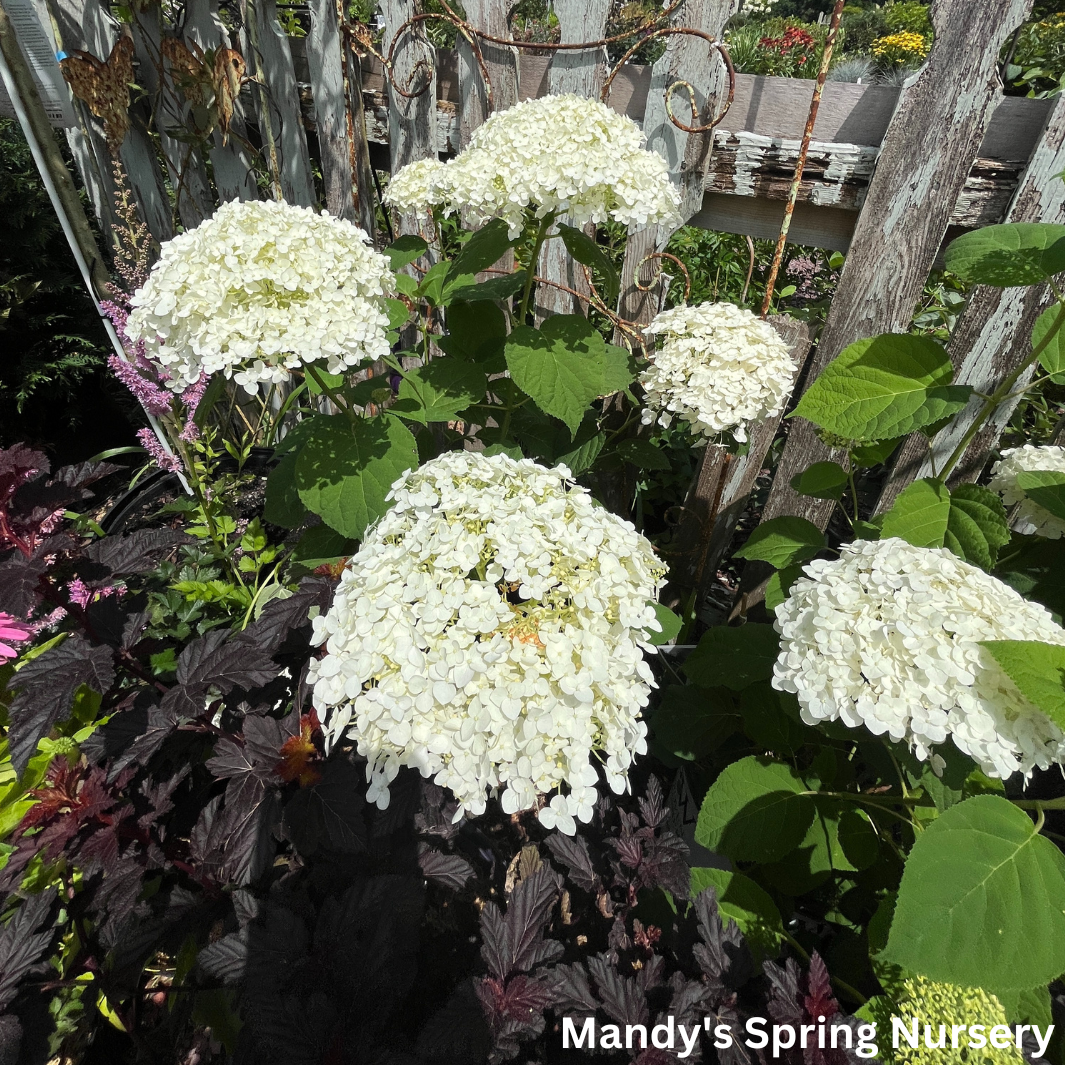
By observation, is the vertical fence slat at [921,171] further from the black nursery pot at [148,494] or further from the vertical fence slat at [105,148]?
the vertical fence slat at [105,148]

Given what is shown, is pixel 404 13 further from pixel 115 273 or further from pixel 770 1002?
pixel 770 1002

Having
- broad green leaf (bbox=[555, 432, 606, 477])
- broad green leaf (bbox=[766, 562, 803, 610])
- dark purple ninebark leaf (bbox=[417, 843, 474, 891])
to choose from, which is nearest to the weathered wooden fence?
broad green leaf (bbox=[555, 432, 606, 477])

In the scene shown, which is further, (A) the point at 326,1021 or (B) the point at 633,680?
(B) the point at 633,680

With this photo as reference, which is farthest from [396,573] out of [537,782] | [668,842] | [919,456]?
[919,456]

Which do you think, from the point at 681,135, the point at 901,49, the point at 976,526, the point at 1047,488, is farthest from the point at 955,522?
the point at 901,49

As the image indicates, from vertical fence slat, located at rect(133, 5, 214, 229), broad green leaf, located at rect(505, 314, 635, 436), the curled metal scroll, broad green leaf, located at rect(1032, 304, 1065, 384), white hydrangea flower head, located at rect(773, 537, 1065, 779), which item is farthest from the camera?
vertical fence slat, located at rect(133, 5, 214, 229)

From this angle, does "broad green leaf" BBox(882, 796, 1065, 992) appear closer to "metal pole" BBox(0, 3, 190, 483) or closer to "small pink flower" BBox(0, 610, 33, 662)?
"small pink flower" BBox(0, 610, 33, 662)

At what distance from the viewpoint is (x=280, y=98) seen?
2.44 m

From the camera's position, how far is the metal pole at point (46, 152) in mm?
1864

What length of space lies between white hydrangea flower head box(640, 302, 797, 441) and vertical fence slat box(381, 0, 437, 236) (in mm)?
1116

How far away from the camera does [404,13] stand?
2.12m

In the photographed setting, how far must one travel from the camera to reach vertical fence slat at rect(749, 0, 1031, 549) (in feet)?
5.02

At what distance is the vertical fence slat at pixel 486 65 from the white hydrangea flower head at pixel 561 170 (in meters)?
0.76

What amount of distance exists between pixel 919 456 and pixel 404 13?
2395mm
